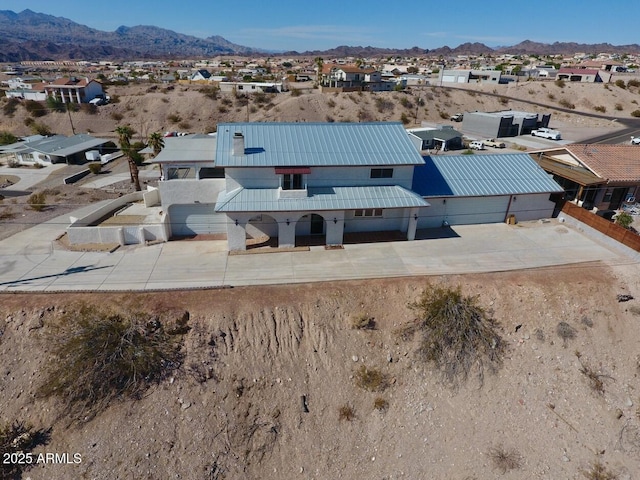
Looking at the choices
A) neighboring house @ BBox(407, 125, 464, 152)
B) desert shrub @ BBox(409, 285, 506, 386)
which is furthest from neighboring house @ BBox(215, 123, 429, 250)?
neighboring house @ BBox(407, 125, 464, 152)

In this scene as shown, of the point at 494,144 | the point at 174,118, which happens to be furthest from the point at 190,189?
the point at 174,118

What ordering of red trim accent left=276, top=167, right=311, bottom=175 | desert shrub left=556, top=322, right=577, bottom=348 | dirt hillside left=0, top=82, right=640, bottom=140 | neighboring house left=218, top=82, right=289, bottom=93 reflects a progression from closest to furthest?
desert shrub left=556, top=322, right=577, bottom=348 < red trim accent left=276, top=167, right=311, bottom=175 < dirt hillside left=0, top=82, right=640, bottom=140 < neighboring house left=218, top=82, right=289, bottom=93

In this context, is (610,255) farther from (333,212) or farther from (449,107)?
(449,107)

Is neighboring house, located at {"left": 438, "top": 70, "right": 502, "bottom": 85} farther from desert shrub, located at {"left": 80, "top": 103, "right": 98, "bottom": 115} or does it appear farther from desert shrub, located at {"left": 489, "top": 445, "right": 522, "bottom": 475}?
desert shrub, located at {"left": 489, "top": 445, "right": 522, "bottom": 475}

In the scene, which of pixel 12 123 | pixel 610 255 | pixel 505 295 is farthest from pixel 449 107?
pixel 12 123

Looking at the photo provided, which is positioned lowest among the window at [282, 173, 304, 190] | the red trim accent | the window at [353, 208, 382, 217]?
the window at [353, 208, 382, 217]

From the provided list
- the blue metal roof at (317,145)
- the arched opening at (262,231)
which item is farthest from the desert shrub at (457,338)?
the arched opening at (262,231)

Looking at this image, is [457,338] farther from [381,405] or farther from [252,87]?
[252,87]
